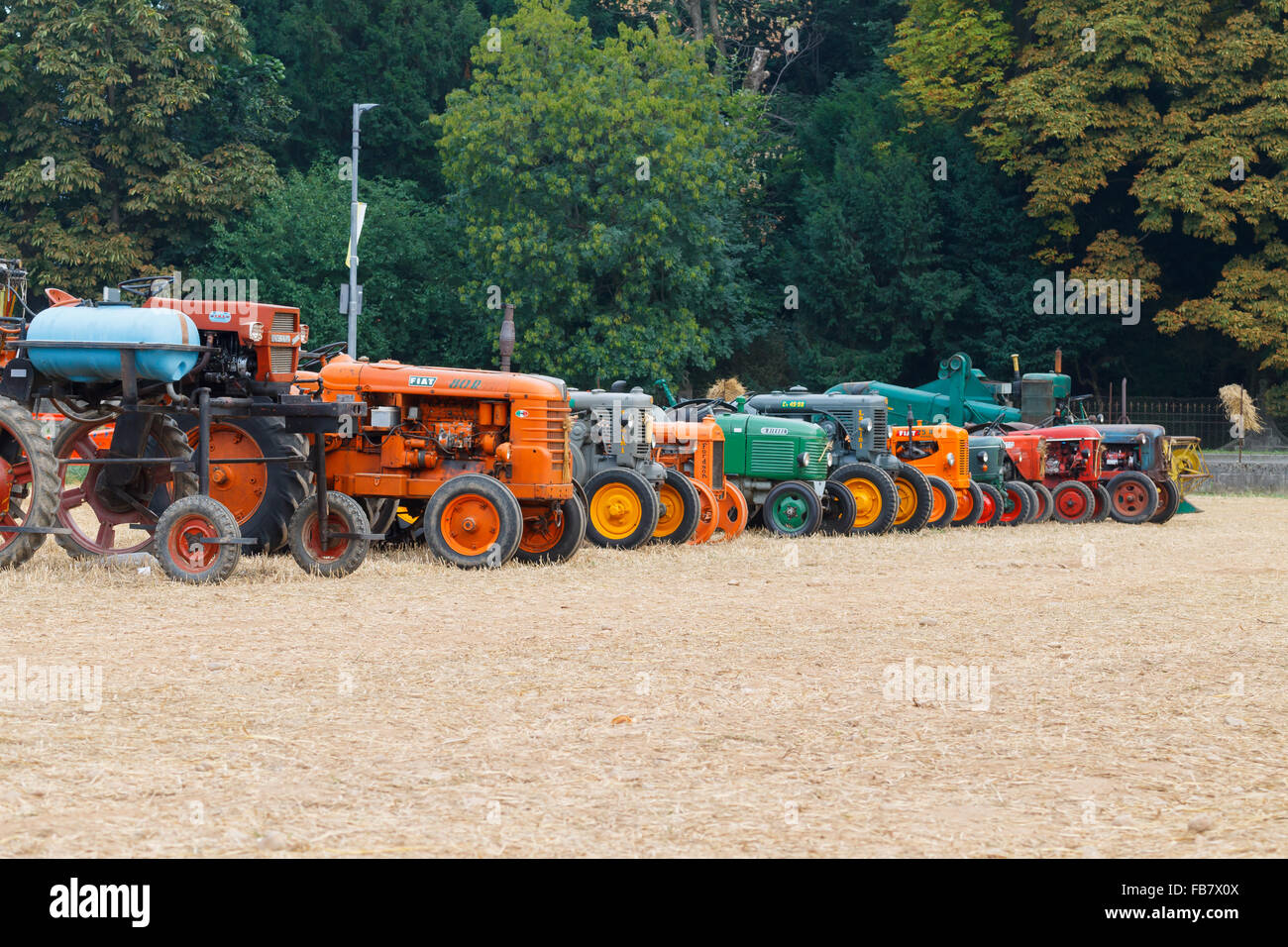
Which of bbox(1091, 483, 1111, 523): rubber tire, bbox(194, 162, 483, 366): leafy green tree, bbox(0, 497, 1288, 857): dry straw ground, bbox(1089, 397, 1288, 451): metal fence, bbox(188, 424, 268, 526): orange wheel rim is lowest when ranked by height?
bbox(0, 497, 1288, 857): dry straw ground

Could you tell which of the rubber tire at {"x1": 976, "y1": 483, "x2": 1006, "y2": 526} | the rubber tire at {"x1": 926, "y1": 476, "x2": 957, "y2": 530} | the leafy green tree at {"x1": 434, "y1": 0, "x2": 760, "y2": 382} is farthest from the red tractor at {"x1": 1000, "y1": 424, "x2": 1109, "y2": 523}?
the leafy green tree at {"x1": 434, "y1": 0, "x2": 760, "y2": 382}

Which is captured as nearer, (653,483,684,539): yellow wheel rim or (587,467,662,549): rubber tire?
(587,467,662,549): rubber tire

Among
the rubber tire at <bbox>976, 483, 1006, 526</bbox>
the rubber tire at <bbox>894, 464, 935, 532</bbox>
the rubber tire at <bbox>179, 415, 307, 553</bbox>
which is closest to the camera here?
the rubber tire at <bbox>179, 415, 307, 553</bbox>

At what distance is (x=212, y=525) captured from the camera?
10047 millimetres

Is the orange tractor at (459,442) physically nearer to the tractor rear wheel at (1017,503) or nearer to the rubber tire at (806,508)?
the rubber tire at (806,508)

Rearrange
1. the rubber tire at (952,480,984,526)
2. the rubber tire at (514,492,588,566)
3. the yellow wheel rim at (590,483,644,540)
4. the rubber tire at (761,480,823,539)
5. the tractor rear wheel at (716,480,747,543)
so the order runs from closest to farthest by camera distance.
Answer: the rubber tire at (514,492,588,566), the yellow wheel rim at (590,483,644,540), the tractor rear wheel at (716,480,747,543), the rubber tire at (761,480,823,539), the rubber tire at (952,480,984,526)

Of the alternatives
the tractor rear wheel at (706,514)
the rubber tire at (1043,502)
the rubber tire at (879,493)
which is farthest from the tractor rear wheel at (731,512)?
the rubber tire at (1043,502)

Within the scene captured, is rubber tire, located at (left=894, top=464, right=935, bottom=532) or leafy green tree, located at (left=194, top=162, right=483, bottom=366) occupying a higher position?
leafy green tree, located at (left=194, top=162, right=483, bottom=366)

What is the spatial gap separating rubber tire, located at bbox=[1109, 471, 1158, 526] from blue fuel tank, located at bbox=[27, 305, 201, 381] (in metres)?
14.2

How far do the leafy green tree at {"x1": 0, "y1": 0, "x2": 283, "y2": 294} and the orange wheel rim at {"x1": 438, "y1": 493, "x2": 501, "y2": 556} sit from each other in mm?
25233

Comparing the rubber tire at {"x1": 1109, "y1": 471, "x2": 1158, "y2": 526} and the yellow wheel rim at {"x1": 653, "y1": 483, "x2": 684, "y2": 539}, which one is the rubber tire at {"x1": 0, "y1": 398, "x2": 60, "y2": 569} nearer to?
the yellow wheel rim at {"x1": 653, "y1": 483, "x2": 684, "y2": 539}

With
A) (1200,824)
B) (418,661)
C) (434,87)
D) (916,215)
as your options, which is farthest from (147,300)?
(434,87)

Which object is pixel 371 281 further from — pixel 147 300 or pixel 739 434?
pixel 147 300

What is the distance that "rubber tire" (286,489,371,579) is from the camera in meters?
10.7
